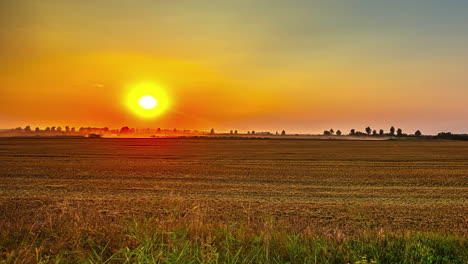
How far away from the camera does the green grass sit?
627 cm

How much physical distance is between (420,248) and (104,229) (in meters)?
6.53

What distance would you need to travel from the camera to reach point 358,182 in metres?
26.3

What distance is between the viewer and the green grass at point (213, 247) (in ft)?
20.6

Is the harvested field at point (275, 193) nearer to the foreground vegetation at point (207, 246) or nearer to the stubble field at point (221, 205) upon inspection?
the stubble field at point (221, 205)

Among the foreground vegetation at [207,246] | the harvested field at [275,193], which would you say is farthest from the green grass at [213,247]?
the harvested field at [275,193]

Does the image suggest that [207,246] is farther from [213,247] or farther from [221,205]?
[221,205]

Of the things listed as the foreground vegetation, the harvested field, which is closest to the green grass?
the foreground vegetation

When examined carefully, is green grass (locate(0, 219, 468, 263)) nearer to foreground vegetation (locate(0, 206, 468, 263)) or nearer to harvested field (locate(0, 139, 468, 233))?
foreground vegetation (locate(0, 206, 468, 263))

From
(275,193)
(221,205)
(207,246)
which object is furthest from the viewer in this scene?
(275,193)

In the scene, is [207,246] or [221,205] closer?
[207,246]

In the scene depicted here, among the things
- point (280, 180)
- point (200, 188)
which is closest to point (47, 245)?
point (200, 188)

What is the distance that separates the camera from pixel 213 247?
22.2 feet

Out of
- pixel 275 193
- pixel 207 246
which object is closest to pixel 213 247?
pixel 207 246

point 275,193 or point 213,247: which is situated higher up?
point 213,247
